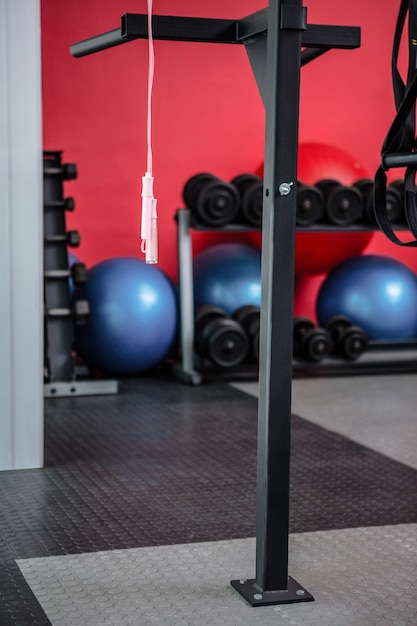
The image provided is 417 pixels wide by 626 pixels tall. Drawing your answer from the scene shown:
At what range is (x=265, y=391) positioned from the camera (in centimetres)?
197

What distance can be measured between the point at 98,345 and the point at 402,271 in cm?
191

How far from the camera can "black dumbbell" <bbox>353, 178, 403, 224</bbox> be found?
5.15 m

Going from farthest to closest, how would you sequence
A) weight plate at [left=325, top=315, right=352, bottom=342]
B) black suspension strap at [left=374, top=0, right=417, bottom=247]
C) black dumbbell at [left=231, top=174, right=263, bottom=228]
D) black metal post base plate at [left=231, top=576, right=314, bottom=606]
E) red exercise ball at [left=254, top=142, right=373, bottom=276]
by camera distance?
red exercise ball at [left=254, top=142, right=373, bottom=276] < weight plate at [left=325, top=315, right=352, bottom=342] < black dumbbell at [left=231, top=174, right=263, bottom=228] < black metal post base plate at [left=231, top=576, right=314, bottom=606] < black suspension strap at [left=374, top=0, right=417, bottom=247]

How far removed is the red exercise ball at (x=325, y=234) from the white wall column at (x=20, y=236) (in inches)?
95.9

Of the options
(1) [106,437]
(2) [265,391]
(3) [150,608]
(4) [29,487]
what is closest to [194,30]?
(2) [265,391]

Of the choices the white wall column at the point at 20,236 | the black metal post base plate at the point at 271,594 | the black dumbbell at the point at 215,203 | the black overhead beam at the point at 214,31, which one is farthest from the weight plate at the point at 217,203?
the black metal post base plate at the point at 271,594

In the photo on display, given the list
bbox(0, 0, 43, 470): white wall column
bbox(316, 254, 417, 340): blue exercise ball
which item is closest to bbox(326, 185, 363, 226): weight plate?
bbox(316, 254, 417, 340): blue exercise ball

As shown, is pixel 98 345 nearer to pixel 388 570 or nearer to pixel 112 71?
pixel 112 71

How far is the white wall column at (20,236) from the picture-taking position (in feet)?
10.1

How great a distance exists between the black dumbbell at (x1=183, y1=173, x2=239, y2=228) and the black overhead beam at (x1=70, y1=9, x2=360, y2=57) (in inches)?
111

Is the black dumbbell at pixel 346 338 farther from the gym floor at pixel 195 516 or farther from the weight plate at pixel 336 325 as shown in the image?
the gym floor at pixel 195 516

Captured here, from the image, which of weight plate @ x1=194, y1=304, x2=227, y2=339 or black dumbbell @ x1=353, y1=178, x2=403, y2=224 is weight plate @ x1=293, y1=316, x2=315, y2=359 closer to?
weight plate @ x1=194, y1=304, x2=227, y2=339

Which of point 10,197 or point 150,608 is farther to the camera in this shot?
point 10,197

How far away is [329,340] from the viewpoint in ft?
16.5
